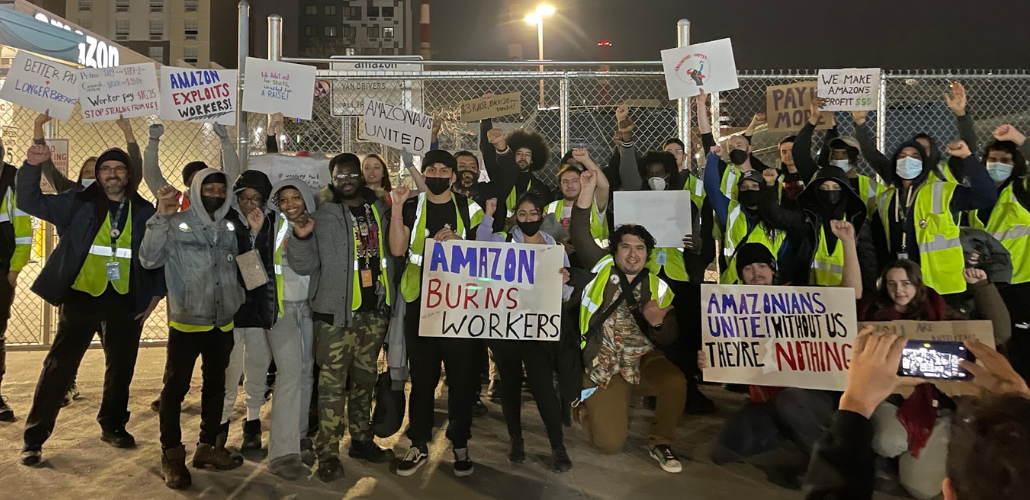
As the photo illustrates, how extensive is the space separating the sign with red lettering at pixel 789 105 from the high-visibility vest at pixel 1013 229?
170 centimetres

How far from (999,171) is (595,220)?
A: 10.0 ft

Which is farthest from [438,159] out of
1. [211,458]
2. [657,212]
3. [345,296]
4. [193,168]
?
[211,458]

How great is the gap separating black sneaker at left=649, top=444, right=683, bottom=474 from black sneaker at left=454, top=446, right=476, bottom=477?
1276 millimetres

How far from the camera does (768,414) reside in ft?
14.2

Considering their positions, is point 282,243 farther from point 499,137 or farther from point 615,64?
point 615,64

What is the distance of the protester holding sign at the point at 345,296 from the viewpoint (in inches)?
166

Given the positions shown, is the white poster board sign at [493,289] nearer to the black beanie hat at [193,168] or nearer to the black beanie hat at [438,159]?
the black beanie hat at [438,159]

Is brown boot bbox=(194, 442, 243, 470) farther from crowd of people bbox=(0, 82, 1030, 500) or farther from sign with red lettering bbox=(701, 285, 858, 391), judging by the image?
sign with red lettering bbox=(701, 285, 858, 391)

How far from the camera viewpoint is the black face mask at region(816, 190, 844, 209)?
4.82m

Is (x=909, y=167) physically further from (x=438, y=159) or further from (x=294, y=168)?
(x=294, y=168)

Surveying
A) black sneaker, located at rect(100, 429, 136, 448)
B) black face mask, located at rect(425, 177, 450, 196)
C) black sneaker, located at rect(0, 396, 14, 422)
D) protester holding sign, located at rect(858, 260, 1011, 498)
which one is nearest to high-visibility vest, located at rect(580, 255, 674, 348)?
black face mask, located at rect(425, 177, 450, 196)

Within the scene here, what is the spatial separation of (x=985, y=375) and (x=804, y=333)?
2796 mm

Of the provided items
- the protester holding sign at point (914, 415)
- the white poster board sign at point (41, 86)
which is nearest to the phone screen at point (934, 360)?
the protester holding sign at point (914, 415)

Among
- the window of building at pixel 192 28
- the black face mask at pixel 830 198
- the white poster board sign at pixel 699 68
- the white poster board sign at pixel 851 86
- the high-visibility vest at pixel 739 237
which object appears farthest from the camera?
the window of building at pixel 192 28
